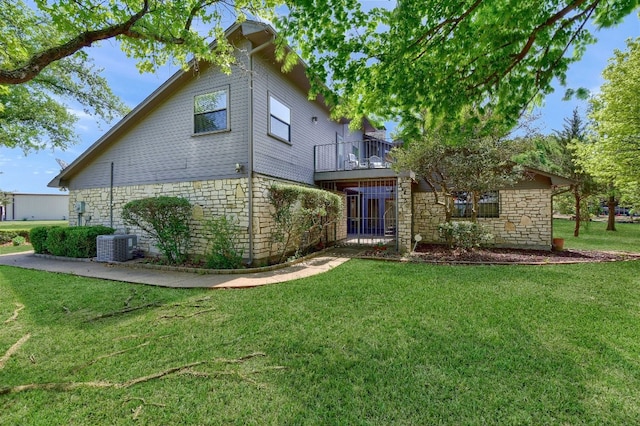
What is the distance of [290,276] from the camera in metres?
6.51

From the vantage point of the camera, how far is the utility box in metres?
8.41

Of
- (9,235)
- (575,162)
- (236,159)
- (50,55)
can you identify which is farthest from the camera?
(9,235)

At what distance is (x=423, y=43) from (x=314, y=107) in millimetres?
7423

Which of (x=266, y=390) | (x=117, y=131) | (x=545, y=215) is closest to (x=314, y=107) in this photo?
(x=117, y=131)

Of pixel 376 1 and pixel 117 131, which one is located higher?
pixel 376 1

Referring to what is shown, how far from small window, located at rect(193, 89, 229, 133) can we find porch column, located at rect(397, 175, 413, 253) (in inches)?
234

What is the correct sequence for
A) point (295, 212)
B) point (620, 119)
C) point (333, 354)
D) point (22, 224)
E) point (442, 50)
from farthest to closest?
point (22, 224)
point (620, 119)
point (295, 212)
point (442, 50)
point (333, 354)

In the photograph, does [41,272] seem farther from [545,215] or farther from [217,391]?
[545,215]

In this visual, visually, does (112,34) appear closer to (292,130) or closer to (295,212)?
(295,212)

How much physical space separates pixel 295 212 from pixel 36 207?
5180 centimetres

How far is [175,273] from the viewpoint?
701cm

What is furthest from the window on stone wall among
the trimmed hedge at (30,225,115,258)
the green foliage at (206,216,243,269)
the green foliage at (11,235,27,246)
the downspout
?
the green foliage at (11,235,27,246)

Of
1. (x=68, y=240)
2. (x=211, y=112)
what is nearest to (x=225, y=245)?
(x=211, y=112)

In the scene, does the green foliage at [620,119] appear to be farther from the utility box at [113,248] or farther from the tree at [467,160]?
the utility box at [113,248]
